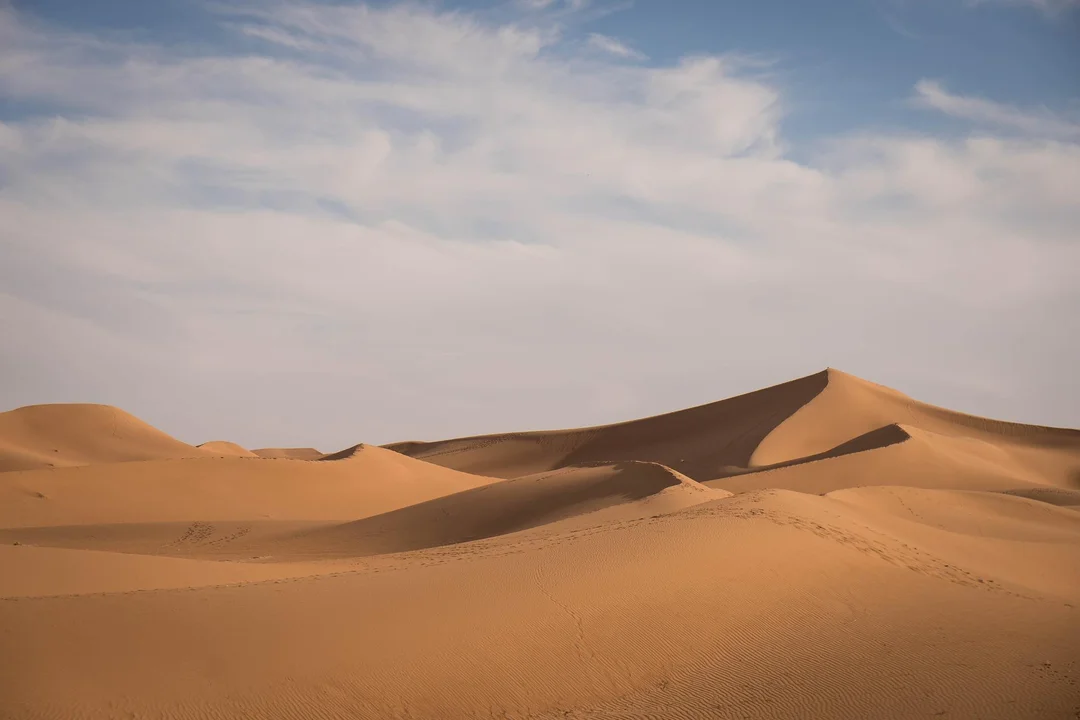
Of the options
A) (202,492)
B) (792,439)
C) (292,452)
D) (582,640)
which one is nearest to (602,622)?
(582,640)

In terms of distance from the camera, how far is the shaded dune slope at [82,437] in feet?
129

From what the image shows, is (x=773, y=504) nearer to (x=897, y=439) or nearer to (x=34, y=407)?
(x=897, y=439)

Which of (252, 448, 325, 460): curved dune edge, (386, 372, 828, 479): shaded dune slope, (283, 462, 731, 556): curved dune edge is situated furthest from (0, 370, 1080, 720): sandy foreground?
(252, 448, 325, 460): curved dune edge

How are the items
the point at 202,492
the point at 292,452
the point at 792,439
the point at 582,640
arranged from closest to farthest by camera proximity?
the point at 582,640
the point at 202,492
the point at 792,439
the point at 292,452

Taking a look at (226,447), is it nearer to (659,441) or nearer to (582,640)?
(659,441)

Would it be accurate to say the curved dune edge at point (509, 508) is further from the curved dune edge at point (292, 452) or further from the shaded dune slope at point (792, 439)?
the curved dune edge at point (292, 452)

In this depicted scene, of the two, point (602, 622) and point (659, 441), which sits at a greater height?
point (659, 441)

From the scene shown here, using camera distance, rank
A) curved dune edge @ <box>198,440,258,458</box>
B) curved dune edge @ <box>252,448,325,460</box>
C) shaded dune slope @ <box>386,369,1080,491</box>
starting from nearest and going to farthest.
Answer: shaded dune slope @ <box>386,369,1080,491</box> → curved dune edge @ <box>198,440,258,458</box> → curved dune edge @ <box>252,448,325,460</box>

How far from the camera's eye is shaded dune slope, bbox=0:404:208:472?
39456 mm

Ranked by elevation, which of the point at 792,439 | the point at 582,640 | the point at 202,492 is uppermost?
the point at 792,439

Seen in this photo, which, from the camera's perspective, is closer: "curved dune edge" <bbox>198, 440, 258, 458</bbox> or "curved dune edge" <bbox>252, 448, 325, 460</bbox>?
"curved dune edge" <bbox>198, 440, 258, 458</bbox>

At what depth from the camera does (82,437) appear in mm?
41469

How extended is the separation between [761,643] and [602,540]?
334 centimetres

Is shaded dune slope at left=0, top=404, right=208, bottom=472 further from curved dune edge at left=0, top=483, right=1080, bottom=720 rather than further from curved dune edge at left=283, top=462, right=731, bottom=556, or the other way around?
curved dune edge at left=0, top=483, right=1080, bottom=720
